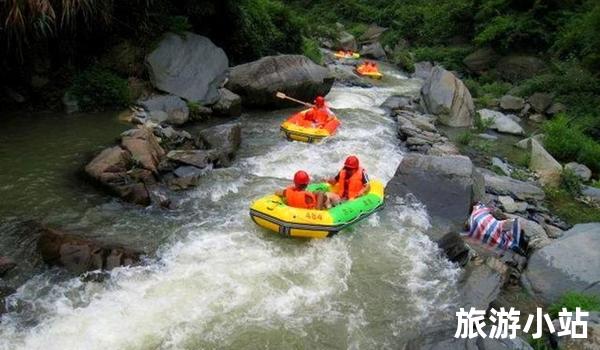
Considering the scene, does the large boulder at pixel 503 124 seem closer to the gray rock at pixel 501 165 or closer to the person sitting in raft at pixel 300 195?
the gray rock at pixel 501 165

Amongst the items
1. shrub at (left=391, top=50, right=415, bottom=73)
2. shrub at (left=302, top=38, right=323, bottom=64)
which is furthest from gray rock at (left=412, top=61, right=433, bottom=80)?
shrub at (left=302, top=38, right=323, bottom=64)

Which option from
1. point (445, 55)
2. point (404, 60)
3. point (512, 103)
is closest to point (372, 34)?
point (404, 60)

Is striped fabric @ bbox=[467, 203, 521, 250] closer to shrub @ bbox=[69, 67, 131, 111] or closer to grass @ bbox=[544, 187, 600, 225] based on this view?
grass @ bbox=[544, 187, 600, 225]

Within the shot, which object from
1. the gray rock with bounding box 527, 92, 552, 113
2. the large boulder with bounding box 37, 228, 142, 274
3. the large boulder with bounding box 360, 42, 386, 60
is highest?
the large boulder with bounding box 37, 228, 142, 274

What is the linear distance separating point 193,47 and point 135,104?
2.36m

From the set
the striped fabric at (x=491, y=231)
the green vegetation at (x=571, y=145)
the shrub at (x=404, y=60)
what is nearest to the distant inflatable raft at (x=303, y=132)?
the striped fabric at (x=491, y=231)

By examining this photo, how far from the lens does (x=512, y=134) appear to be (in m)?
14.7

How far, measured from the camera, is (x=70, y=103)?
1161 cm

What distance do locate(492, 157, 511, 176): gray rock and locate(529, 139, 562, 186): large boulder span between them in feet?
1.90

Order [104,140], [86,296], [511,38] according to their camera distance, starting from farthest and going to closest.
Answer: [511,38] → [104,140] → [86,296]

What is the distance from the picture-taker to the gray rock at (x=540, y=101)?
16.7 metres

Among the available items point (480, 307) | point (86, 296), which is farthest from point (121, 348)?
point (480, 307)

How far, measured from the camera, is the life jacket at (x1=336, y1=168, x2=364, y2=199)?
848cm

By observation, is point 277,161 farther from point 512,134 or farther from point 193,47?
point 512,134
